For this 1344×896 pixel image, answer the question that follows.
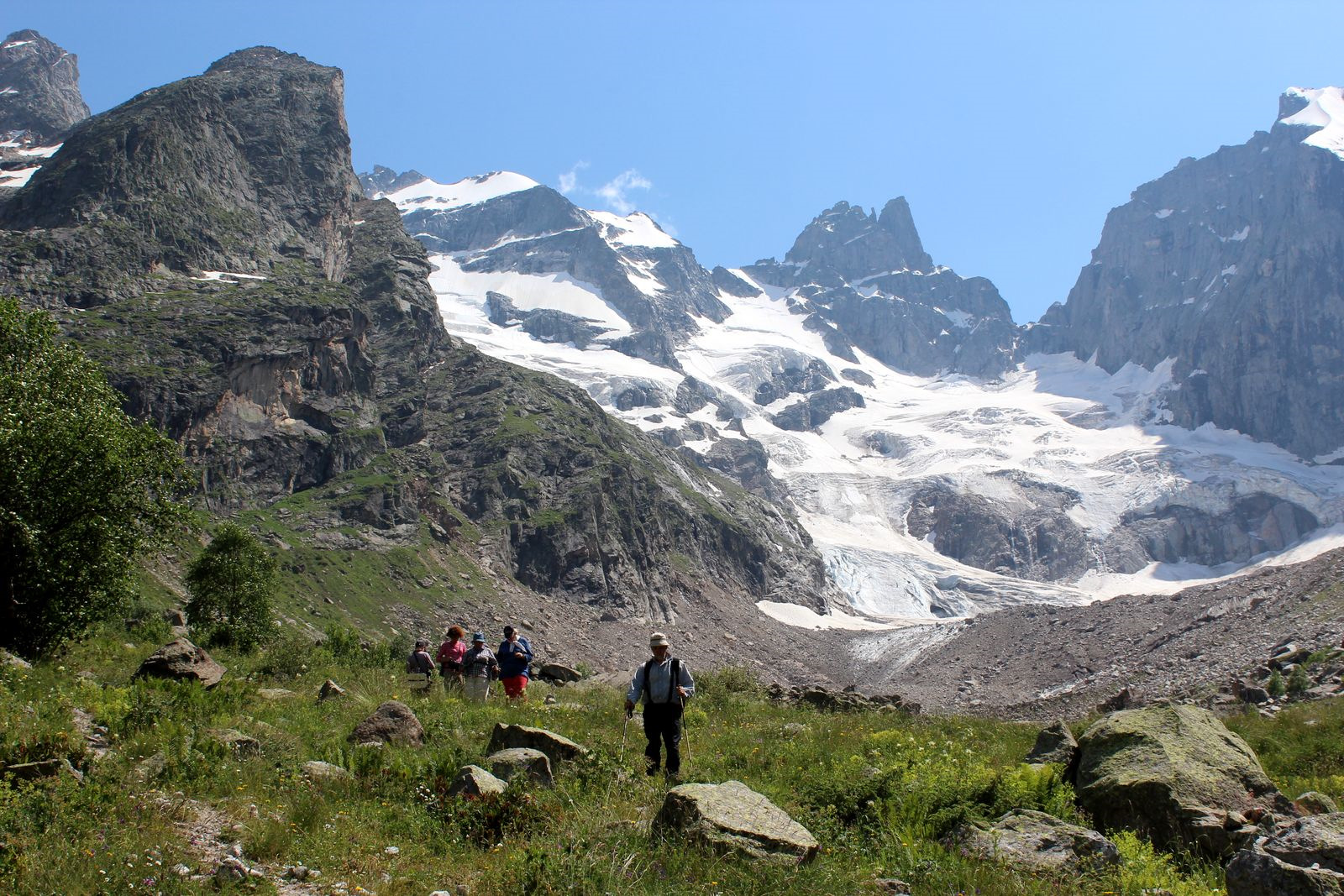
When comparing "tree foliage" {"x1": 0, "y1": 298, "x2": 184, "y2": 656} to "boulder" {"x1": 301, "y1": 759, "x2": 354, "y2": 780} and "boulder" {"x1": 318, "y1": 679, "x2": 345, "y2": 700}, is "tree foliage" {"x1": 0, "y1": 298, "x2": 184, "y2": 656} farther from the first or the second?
"boulder" {"x1": 301, "y1": 759, "x2": 354, "y2": 780}

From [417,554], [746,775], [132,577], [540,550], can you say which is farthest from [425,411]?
[746,775]

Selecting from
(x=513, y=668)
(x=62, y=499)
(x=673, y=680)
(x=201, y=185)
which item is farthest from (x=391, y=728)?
(x=201, y=185)

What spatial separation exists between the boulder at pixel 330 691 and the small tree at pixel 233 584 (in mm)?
23055

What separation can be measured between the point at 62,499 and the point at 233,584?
27127mm

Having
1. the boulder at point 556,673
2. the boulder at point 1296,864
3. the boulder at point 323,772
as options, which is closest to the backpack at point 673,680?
the boulder at point 323,772

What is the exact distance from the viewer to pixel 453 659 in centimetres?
2205

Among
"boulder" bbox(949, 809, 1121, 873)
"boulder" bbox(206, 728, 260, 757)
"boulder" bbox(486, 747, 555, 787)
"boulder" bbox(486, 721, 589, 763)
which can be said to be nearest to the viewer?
"boulder" bbox(949, 809, 1121, 873)

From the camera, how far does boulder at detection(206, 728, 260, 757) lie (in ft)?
40.9

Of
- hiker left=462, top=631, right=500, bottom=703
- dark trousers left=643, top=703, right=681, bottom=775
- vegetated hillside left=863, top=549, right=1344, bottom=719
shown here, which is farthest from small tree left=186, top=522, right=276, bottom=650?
vegetated hillside left=863, top=549, right=1344, bottom=719

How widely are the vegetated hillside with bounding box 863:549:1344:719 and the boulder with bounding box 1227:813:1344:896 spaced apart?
22.2 metres

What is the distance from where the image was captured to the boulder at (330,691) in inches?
747

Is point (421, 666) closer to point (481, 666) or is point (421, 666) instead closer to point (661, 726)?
point (481, 666)

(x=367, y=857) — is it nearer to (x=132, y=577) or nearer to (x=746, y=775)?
(x=746, y=775)

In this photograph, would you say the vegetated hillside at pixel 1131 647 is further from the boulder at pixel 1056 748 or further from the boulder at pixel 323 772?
the boulder at pixel 323 772
